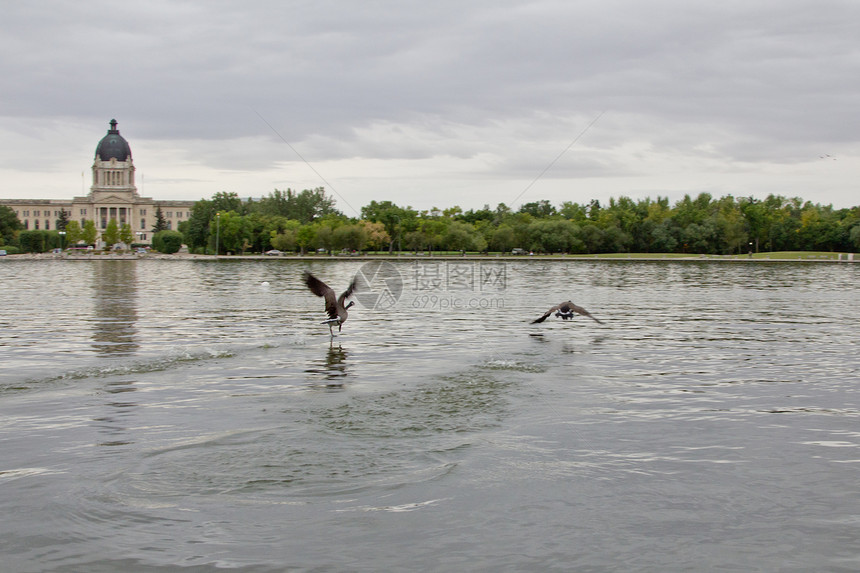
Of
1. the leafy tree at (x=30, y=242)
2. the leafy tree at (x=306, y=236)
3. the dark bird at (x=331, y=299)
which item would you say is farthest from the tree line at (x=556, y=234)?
the dark bird at (x=331, y=299)

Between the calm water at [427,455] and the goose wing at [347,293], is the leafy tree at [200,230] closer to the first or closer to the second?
the goose wing at [347,293]

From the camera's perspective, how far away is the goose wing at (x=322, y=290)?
72.5ft

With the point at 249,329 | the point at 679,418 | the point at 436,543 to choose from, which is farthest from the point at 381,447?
the point at 249,329

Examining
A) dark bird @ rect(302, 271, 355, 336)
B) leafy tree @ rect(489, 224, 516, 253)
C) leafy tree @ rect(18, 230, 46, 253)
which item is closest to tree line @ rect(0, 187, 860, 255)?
leafy tree @ rect(489, 224, 516, 253)

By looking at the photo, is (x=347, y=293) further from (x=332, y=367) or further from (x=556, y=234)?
(x=556, y=234)

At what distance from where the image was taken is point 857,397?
635 inches

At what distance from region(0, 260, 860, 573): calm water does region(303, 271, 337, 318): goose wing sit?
120 centimetres

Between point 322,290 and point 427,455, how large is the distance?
38.1ft

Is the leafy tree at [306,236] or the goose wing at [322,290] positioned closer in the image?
the goose wing at [322,290]

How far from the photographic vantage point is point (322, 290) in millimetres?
22594

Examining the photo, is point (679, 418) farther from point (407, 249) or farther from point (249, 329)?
point (407, 249)

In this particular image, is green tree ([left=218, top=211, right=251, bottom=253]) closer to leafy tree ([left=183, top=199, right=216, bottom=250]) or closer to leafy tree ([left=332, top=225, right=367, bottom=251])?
leafy tree ([left=183, top=199, right=216, bottom=250])

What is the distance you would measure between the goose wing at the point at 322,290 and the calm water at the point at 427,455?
1197 mm

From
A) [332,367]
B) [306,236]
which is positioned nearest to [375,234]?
[306,236]
